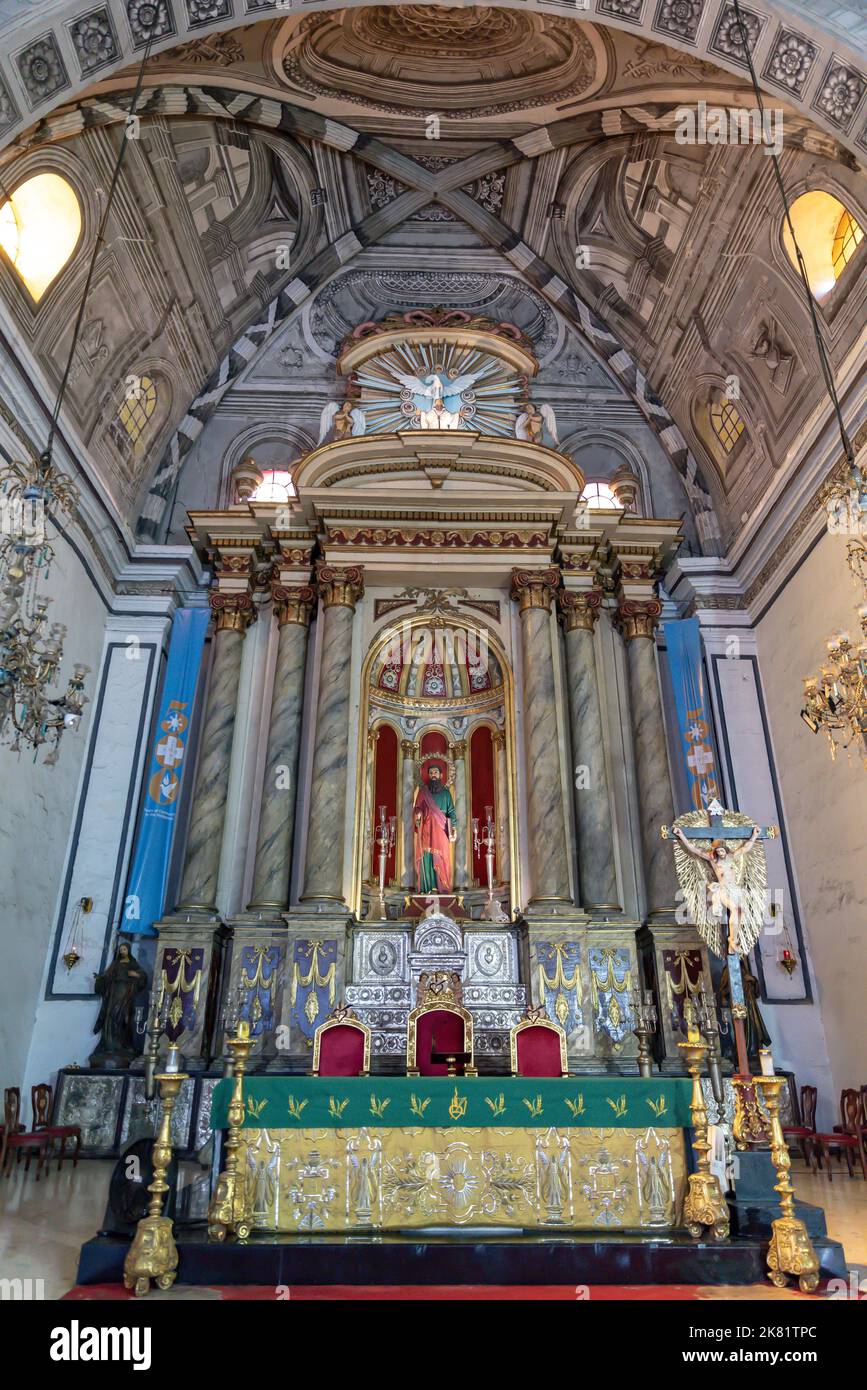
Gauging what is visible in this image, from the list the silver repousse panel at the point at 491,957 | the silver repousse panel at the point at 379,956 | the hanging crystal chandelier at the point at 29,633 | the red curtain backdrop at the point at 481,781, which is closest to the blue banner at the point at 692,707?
the red curtain backdrop at the point at 481,781

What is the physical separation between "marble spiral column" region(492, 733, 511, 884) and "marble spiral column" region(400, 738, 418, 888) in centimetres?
100

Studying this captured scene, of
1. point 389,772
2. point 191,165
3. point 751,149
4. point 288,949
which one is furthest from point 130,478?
point 751,149

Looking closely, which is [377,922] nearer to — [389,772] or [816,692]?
[389,772]

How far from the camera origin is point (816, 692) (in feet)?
22.0

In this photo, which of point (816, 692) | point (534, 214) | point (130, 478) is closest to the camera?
point (816, 692)

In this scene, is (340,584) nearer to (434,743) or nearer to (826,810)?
(434,743)

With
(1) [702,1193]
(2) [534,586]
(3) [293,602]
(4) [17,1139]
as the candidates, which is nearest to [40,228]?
(3) [293,602]

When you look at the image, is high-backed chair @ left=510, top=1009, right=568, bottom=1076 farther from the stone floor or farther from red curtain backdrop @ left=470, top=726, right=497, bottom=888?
red curtain backdrop @ left=470, top=726, right=497, bottom=888

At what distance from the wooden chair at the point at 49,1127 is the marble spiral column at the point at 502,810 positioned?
16.3 feet

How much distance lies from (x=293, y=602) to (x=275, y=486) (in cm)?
236

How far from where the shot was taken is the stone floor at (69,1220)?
430 centimetres

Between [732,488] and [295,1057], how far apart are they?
874 centimetres

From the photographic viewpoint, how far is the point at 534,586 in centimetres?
1145

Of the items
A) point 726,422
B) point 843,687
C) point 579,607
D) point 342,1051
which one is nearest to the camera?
point 843,687
